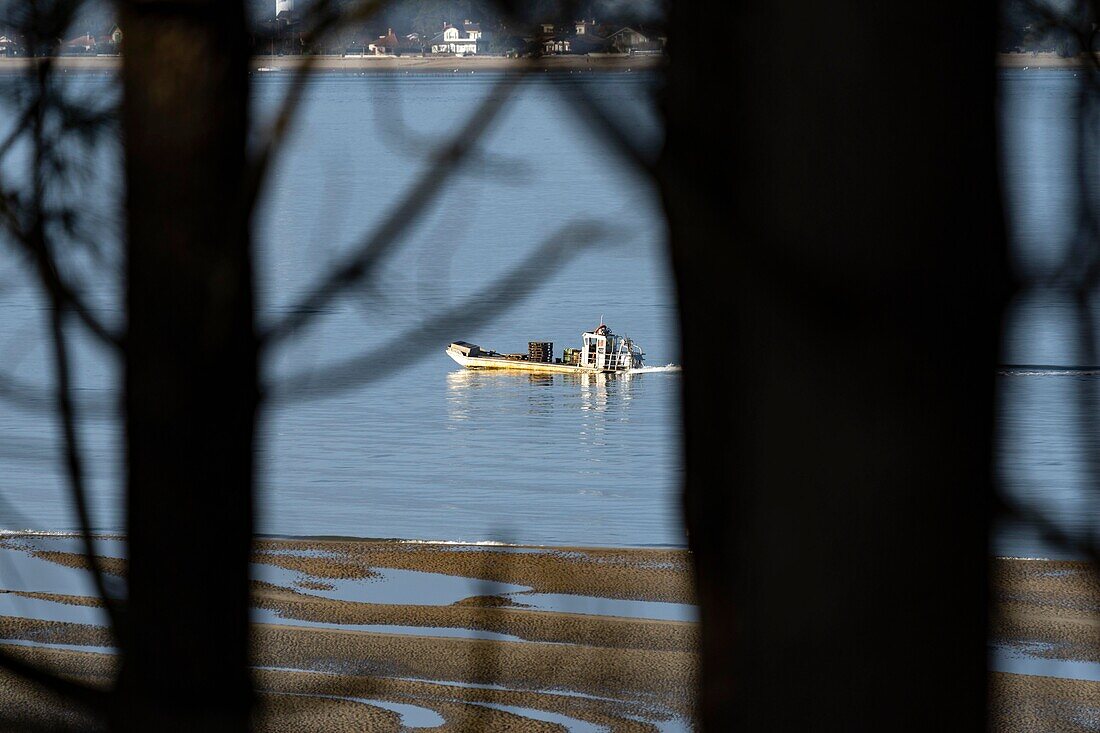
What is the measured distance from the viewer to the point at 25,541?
16000mm

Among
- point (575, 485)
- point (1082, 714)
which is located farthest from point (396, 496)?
point (1082, 714)

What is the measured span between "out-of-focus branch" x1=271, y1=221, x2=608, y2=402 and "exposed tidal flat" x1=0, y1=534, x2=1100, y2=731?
4676 millimetres

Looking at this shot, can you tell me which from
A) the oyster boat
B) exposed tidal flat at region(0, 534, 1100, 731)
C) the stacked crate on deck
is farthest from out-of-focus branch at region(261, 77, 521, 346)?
the stacked crate on deck

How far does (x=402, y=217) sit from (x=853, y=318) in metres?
0.97

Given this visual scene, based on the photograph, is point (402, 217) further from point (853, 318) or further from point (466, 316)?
point (853, 318)

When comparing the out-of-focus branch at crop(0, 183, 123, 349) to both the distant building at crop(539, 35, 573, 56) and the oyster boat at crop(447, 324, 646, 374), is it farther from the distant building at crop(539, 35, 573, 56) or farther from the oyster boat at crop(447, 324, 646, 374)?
the oyster boat at crop(447, 324, 646, 374)

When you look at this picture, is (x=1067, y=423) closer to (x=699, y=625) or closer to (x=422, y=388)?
(x=422, y=388)

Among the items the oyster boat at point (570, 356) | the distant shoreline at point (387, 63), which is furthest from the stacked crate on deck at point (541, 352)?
the distant shoreline at point (387, 63)

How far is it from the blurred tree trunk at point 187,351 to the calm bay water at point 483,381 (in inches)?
4.4

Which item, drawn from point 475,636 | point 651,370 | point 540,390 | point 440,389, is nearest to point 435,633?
point 475,636

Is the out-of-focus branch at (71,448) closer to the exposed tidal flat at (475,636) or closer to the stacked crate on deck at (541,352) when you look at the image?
the exposed tidal flat at (475,636)

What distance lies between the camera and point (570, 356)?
39.4 m

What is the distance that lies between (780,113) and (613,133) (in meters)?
0.20

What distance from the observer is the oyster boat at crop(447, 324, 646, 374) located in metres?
37.9
